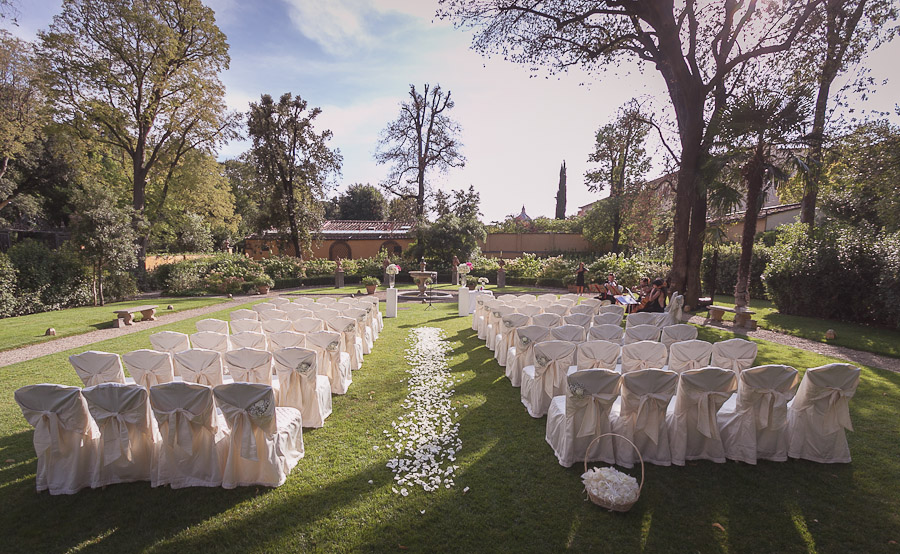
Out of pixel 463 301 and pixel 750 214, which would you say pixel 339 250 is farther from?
pixel 750 214

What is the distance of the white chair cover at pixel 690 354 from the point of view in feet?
17.0

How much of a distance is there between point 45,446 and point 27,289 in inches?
580

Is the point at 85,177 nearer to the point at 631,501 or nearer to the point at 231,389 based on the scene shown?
the point at 231,389

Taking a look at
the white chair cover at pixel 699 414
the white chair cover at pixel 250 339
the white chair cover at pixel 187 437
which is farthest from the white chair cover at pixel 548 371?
the white chair cover at pixel 250 339

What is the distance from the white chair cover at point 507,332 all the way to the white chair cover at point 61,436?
18.7 ft

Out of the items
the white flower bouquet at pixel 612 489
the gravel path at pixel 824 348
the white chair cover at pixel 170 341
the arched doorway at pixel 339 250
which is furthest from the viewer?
the arched doorway at pixel 339 250

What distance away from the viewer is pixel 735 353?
5133 millimetres

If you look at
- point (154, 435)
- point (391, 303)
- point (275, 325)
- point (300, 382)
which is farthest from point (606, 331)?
point (391, 303)

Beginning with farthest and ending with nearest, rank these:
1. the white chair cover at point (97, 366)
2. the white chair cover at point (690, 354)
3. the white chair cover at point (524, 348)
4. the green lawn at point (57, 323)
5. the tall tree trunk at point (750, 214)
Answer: the tall tree trunk at point (750, 214) → the green lawn at point (57, 323) → the white chair cover at point (524, 348) → the white chair cover at point (690, 354) → the white chair cover at point (97, 366)

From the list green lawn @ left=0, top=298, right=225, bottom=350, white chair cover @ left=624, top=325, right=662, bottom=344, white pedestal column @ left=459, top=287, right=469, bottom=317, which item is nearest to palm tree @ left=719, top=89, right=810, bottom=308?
white chair cover @ left=624, top=325, right=662, bottom=344

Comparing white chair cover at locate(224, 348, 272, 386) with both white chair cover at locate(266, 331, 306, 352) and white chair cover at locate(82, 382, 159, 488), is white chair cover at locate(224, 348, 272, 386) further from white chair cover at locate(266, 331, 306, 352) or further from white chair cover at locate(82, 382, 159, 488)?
white chair cover at locate(82, 382, 159, 488)

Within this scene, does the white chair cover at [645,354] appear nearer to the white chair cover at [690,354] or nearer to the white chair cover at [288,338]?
the white chair cover at [690,354]

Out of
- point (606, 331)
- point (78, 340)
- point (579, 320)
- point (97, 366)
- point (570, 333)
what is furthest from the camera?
point (78, 340)

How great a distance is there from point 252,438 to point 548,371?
359cm
